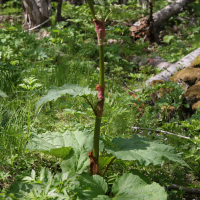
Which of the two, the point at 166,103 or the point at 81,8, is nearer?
the point at 166,103

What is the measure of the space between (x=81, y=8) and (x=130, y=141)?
19.0ft

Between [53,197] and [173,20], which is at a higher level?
[173,20]

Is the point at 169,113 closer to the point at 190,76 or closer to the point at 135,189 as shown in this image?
the point at 190,76

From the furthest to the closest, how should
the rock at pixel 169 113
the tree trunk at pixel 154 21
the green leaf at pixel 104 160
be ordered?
the tree trunk at pixel 154 21
the rock at pixel 169 113
the green leaf at pixel 104 160

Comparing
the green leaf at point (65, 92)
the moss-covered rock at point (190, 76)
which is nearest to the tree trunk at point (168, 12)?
the moss-covered rock at point (190, 76)

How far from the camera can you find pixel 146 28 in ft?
22.3

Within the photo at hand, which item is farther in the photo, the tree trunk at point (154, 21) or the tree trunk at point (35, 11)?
the tree trunk at point (154, 21)

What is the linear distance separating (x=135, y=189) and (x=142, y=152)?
0.79ft

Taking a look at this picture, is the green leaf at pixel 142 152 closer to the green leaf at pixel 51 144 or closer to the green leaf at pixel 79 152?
the green leaf at pixel 79 152

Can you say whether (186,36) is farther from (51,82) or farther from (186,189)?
(186,189)

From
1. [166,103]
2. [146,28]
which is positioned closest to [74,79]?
[166,103]

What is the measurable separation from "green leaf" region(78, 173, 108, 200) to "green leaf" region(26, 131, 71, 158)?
0.25 metres

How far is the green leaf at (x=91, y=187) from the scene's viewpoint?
4.24 ft

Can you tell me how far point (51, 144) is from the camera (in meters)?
1.63
